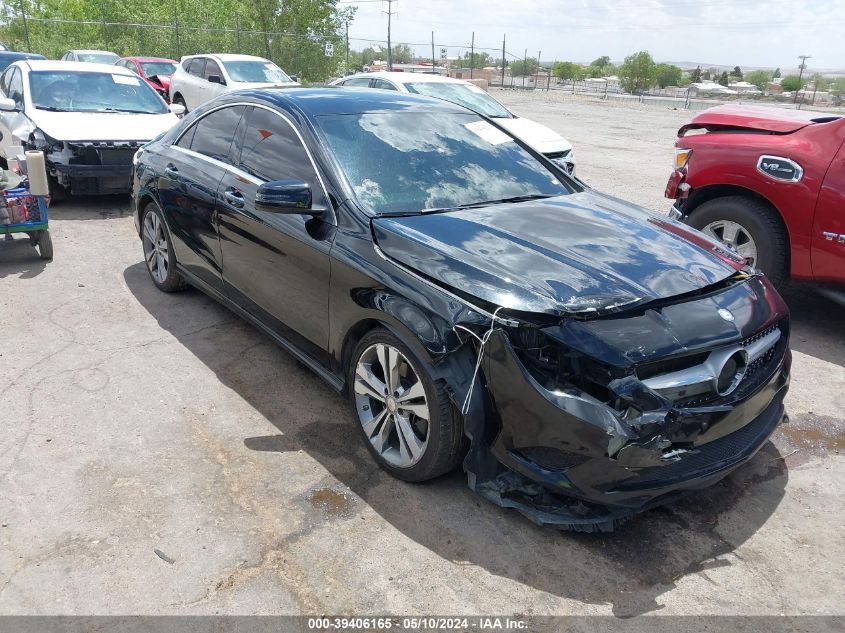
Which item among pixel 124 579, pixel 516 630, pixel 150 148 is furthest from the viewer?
pixel 150 148

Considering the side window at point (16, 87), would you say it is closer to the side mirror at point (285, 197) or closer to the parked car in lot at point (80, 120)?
the parked car in lot at point (80, 120)

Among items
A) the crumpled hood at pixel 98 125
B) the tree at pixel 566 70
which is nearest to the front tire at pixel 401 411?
the crumpled hood at pixel 98 125

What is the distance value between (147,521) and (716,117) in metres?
5.53

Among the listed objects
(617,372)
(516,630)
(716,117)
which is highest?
(716,117)

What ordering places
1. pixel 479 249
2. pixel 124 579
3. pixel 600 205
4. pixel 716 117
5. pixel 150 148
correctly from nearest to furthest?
1. pixel 124 579
2. pixel 479 249
3. pixel 600 205
4. pixel 150 148
5. pixel 716 117

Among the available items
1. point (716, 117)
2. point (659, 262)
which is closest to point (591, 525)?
point (659, 262)

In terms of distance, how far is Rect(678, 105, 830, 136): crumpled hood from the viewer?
18.7 ft

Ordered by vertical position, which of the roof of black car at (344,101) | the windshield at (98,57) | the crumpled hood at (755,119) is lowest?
the crumpled hood at (755,119)

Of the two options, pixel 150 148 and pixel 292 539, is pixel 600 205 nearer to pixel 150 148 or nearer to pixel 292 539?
pixel 292 539

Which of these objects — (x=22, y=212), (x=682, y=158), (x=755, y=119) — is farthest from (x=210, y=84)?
(x=755, y=119)

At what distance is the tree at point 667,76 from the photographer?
2640 inches

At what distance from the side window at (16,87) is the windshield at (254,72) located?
5.47 m

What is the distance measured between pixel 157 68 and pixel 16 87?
12.2 meters

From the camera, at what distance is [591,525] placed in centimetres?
298
